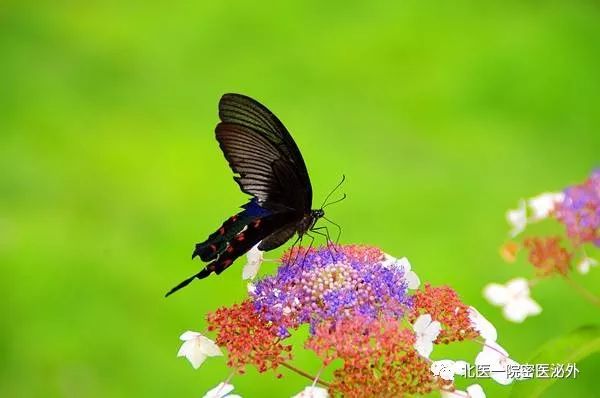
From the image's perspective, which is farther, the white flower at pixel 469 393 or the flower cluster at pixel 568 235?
the flower cluster at pixel 568 235

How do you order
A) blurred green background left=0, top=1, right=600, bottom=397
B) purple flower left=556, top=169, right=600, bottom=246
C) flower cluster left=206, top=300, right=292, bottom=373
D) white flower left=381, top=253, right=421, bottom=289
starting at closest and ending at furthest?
flower cluster left=206, top=300, right=292, bottom=373 → white flower left=381, top=253, right=421, bottom=289 → purple flower left=556, top=169, right=600, bottom=246 → blurred green background left=0, top=1, right=600, bottom=397

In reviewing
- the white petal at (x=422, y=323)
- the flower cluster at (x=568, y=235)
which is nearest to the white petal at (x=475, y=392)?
the white petal at (x=422, y=323)

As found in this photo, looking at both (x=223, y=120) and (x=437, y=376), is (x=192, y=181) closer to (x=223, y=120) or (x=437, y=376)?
(x=223, y=120)

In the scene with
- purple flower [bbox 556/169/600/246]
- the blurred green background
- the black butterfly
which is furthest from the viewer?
the blurred green background

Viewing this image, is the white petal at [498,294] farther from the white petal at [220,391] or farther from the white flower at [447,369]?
the white petal at [220,391]

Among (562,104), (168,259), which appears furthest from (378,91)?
(168,259)

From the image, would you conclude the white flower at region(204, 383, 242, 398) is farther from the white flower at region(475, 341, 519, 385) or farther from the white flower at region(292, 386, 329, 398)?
the white flower at region(475, 341, 519, 385)

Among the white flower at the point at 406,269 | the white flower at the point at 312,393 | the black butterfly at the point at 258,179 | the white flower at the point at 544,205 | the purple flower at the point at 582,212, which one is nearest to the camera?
the white flower at the point at 312,393

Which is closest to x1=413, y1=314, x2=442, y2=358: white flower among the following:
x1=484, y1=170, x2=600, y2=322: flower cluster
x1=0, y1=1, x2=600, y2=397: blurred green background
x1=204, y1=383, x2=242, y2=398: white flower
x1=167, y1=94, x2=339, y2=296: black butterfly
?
x1=204, y1=383, x2=242, y2=398: white flower

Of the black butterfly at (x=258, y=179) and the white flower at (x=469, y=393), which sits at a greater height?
the black butterfly at (x=258, y=179)

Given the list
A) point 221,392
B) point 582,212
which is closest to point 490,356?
point 221,392
